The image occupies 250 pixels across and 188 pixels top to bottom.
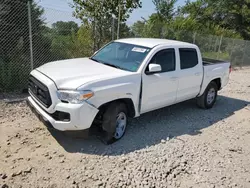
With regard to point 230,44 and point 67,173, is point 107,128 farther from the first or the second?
point 230,44

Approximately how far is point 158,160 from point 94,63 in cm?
231

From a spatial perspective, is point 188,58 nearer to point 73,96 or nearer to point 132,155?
point 132,155

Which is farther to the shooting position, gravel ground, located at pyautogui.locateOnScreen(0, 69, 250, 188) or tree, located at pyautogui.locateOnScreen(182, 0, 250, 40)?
tree, located at pyautogui.locateOnScreen(182, 0, 250, 40)

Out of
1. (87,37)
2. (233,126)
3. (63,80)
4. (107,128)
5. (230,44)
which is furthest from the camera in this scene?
(230,44)

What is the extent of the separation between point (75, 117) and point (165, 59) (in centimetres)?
242

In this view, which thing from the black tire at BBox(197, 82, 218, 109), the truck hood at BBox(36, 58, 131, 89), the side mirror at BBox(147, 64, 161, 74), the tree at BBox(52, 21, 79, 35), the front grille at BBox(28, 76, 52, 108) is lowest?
the black tire at BBox(197, 82, 218, 109)

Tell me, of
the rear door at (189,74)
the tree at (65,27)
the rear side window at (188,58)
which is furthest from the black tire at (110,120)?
the tree at (65,27)

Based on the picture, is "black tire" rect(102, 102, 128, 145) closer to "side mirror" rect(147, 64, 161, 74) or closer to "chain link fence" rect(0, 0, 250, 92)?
"side mirror" rect(147, 64, 161, 74)

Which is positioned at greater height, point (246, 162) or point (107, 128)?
point (107, 128)

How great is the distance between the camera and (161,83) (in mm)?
4859

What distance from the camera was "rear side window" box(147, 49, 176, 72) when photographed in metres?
4.86

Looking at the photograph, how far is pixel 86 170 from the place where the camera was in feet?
11.5

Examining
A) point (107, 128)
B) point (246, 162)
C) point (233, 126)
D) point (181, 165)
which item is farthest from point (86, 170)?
point (233, 126)

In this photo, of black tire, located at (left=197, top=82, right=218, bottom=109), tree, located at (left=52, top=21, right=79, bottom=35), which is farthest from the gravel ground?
tree, located at (left=52, top=21, right=79, bottom=35)
